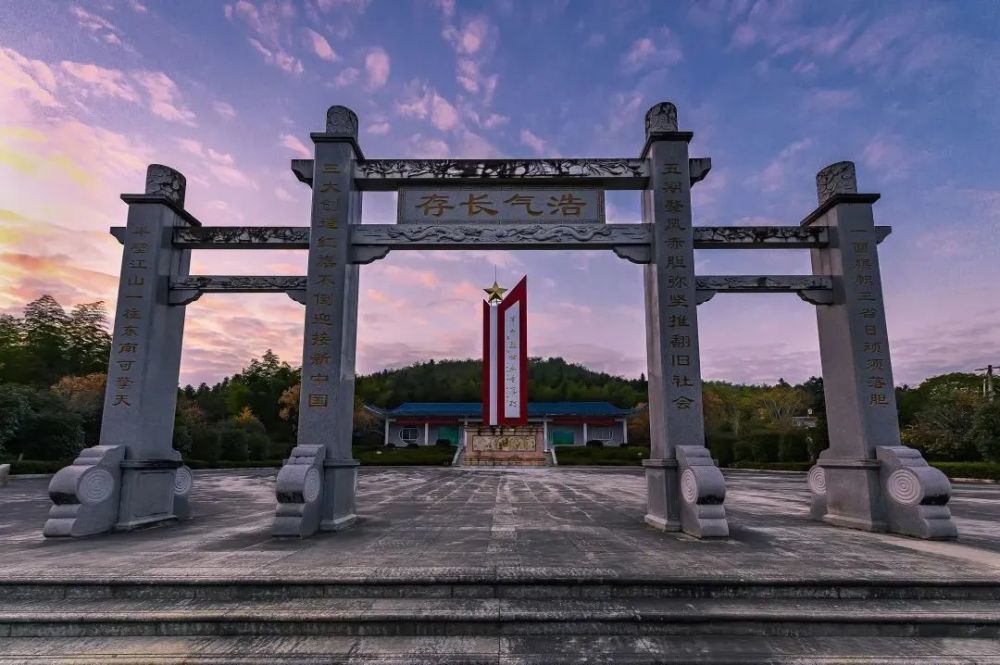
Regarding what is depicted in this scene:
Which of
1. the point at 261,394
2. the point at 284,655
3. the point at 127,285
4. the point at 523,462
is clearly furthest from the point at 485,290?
the point at 261,394

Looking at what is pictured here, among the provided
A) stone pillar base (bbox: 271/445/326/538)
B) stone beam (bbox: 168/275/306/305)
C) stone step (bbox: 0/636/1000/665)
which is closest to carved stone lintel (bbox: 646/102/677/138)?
stone beam (bbox: 168/275/306/305)

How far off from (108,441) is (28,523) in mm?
2217

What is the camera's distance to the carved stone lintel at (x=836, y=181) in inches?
249

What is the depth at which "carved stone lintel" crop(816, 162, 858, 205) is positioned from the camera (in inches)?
249

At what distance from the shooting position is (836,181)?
6.40 m

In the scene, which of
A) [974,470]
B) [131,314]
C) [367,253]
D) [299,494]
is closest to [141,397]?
[131,314]

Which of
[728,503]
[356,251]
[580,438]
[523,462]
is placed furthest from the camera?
[580,438]

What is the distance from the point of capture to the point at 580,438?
122ft

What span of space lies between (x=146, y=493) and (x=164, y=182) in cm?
398

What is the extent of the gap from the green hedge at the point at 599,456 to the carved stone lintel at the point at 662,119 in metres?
22.4

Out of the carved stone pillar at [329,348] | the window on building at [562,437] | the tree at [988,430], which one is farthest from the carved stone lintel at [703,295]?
the window on building at [562,437]

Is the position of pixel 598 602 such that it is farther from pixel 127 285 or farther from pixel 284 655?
pixel 127 285

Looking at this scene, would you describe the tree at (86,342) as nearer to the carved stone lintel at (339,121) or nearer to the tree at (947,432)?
the carved stone lintel at (339,121)

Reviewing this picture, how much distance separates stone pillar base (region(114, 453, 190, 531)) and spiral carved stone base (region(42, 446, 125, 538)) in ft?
0.33
